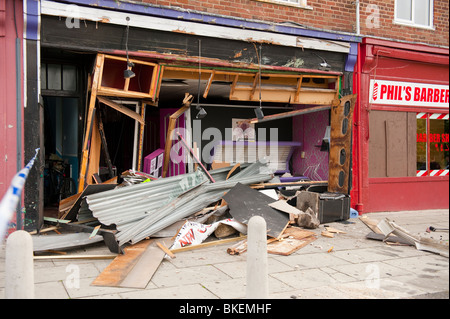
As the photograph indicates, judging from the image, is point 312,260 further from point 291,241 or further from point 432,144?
point 432,144

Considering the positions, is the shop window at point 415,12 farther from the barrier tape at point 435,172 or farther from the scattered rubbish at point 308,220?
the scattered rubbish at point 308,220

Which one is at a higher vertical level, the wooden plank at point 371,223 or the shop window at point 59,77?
the shop window at point 59,77

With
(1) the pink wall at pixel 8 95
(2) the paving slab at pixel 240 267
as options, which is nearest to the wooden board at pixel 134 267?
(2) the paving slab at pixel 240 267

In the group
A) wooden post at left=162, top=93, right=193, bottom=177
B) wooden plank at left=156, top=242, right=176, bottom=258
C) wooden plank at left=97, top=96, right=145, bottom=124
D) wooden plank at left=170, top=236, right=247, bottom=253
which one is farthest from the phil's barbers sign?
wooden plank at left=156, top=242, right=176, bottom=258

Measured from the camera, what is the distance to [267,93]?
32.7 feet

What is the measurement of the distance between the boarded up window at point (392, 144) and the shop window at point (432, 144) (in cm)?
31

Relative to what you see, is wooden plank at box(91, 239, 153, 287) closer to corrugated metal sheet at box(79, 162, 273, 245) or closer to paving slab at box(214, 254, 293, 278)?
corrugated metal sheet at box(79, 162, 273, 245)

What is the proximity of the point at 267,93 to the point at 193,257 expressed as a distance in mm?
4885

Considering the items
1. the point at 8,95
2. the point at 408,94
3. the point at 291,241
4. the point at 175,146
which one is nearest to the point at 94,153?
the point at 8,95

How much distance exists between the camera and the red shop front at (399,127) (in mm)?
10562

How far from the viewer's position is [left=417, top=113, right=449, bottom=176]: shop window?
11570mm

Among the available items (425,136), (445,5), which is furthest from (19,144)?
(445,5)

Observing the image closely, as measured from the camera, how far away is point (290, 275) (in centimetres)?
563
